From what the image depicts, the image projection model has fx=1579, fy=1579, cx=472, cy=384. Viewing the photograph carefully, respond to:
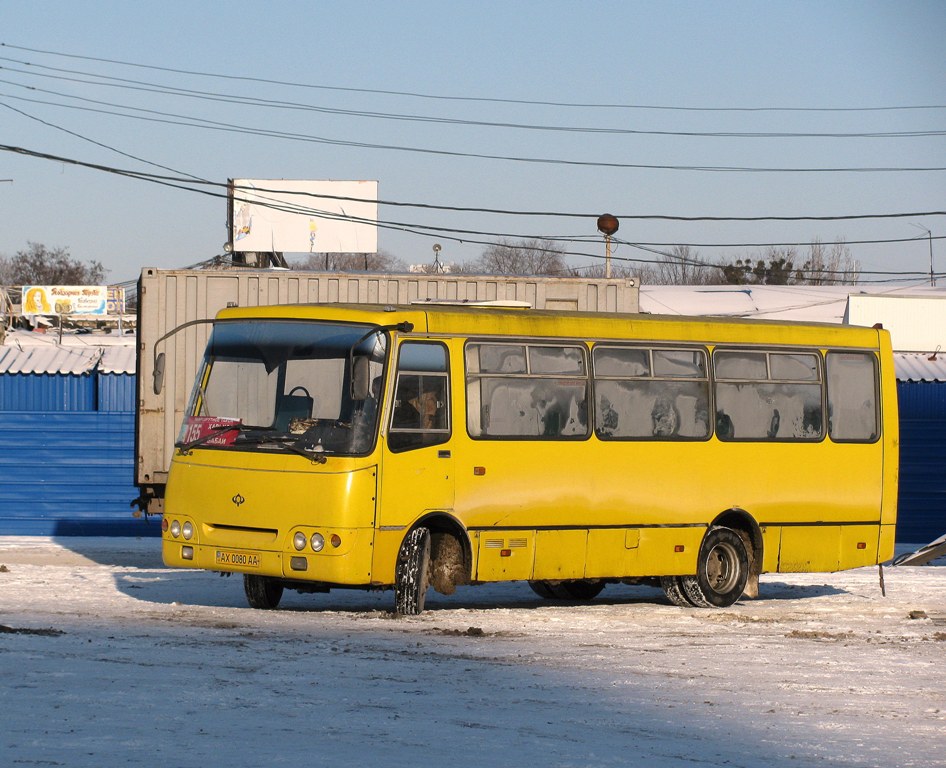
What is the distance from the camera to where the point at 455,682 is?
33.9 feet

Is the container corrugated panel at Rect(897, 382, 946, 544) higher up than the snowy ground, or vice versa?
the container corrugated panel at Rect(897, 382, 946, 544)

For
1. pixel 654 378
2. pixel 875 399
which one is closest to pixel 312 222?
pixel 875 399

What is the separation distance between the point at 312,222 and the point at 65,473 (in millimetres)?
31091

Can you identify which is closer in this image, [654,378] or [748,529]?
[654,378]

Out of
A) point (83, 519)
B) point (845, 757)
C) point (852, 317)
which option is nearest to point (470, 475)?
point (845, 757)

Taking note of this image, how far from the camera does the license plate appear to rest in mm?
13695

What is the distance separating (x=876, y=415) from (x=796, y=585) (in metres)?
3.22

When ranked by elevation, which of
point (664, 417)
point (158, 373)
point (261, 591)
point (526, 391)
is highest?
point (158, 373)

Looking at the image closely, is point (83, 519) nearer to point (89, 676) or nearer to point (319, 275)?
point (319, 275)

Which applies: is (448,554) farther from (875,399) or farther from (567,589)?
(875,399)

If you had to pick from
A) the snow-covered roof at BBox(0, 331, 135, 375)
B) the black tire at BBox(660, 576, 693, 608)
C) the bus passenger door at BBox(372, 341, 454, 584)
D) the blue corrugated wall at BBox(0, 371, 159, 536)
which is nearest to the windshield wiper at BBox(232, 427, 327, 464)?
the bus passenger door at BBox(372, 341, 454, 584)

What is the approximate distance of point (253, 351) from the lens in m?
14.4

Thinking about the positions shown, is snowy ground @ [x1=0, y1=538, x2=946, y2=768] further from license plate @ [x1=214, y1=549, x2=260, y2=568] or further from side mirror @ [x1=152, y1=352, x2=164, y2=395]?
side mirror @ [x1=152, y1=352, x2=164, y2=395]

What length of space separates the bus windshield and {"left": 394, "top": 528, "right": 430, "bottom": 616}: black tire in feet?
3.22
